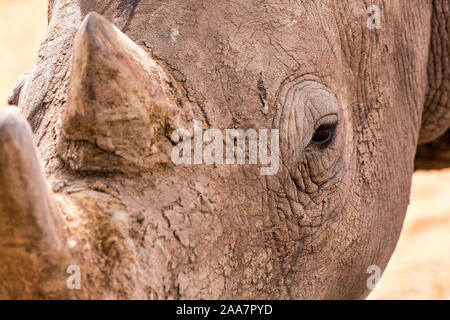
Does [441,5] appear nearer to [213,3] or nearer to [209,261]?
[213,3]

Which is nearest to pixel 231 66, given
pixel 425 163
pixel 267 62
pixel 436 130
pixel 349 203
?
pixel 267 62

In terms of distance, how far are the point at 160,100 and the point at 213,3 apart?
0.40 metres

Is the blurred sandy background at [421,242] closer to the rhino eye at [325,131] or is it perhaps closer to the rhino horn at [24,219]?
the rhino eye at [325,131]

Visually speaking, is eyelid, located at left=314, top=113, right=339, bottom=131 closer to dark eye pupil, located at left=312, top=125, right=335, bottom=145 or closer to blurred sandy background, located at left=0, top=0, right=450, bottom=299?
dark eye pupil, located at left=312, top=125, right=335, bottom=145

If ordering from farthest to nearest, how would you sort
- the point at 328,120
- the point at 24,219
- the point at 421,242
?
1. the point at 421,242
2. the point at 328,120
3. the point at 24,219

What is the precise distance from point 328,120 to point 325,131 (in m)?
0.03

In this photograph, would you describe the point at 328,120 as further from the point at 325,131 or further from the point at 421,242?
the point at 421,242

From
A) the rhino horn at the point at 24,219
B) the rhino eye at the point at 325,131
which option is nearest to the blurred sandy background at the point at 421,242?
the rhino eye at the point at 325,131

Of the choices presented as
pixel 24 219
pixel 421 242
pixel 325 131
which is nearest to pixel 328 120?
pixel 325 131

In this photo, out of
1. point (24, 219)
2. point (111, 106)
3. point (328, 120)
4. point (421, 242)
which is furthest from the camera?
point (421, 242)

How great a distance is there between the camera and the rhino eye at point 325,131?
205cm

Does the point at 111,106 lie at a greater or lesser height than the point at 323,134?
greater

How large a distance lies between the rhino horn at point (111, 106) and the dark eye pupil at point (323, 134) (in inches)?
20.1

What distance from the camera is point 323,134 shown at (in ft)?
Answer: 6.82
